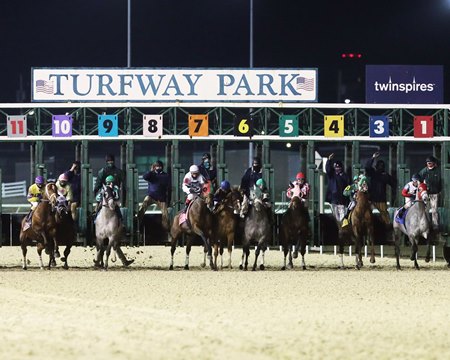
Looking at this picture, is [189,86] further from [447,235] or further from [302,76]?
[447,235]

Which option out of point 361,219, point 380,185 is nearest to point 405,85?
point 380,185

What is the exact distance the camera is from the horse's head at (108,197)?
20516 millimetres

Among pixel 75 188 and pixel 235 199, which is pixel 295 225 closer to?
pixel 235 199

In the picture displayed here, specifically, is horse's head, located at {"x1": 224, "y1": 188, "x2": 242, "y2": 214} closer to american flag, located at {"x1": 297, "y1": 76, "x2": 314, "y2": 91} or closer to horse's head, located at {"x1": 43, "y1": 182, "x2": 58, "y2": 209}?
horse's head, located at {"x1": 43, "y1": 182, "x2": 58, "y2": 209}

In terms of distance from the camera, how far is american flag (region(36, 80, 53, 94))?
25359 mm

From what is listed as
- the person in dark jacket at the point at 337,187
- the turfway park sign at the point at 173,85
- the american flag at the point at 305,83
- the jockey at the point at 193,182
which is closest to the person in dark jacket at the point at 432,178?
the person in dark jacket at the point at 337,187

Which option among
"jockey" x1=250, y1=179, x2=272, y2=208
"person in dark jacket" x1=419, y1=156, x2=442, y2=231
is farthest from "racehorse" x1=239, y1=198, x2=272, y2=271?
"person in dark jacket" x1=419, y1=156, x2=442, y2=231

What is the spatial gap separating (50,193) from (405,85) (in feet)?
27.4

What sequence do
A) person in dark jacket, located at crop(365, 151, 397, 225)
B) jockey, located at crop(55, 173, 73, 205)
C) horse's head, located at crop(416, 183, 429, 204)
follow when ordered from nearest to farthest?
horse's head, located at crop(416, 183, 429, 204), jockey, located at crop(55, 173, 73, 205), person in dark jacket, located at crop(365, 151, 397, 225)

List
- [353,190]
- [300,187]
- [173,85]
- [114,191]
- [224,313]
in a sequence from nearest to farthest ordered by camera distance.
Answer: [224,313]
[114,191]
[300,187]
[353,190]
[173,85]

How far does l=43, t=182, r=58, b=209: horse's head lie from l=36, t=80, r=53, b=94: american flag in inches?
185

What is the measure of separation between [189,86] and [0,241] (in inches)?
187

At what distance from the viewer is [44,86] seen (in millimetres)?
25438

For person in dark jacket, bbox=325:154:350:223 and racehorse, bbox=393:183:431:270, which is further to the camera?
person in dark jacket, bbox=325:154:350:223
